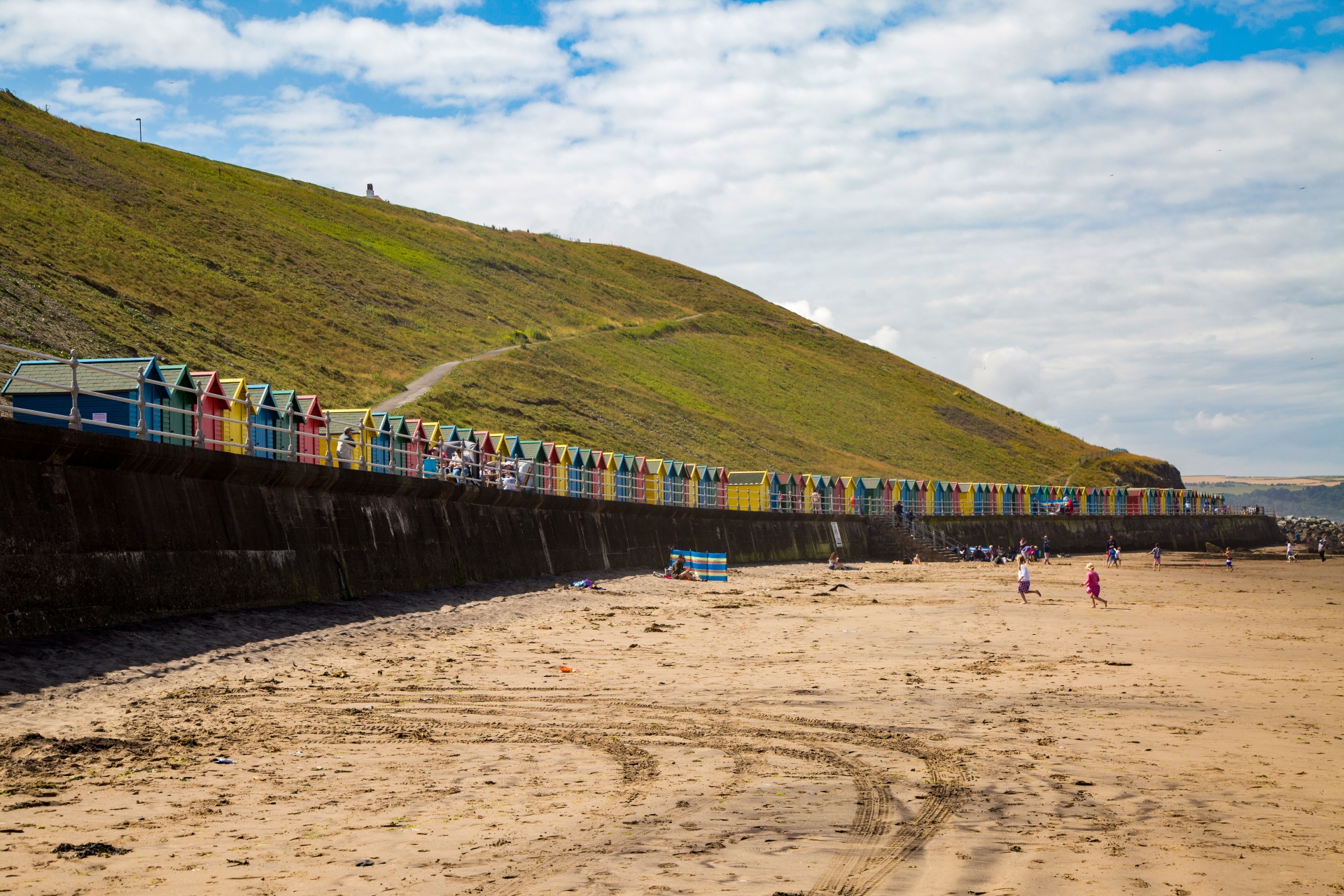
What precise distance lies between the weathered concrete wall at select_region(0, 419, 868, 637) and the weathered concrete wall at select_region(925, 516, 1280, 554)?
49.3 metres

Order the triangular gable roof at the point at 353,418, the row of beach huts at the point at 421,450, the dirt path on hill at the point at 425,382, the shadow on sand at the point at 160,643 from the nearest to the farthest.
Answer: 1. the shadow on sand at the point at 160,643
2. the row of beach huts at the point at 421,450
3. the triangular gable roof at the point at 353,418
4. the dirt path on hill at the point at 425,382

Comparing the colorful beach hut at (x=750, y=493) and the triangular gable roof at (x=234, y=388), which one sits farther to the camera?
the colorful beach hut at (x=750, y=493)

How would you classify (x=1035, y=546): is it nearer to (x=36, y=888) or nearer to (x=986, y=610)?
(x=986, y=610)

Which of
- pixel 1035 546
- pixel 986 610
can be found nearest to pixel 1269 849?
pixel 986 610

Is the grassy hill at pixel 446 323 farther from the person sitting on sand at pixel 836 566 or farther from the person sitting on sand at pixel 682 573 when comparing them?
the person sitting on sand at pixel 836 566

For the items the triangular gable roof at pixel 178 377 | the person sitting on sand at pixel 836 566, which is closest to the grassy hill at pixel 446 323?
the triangular gable roof at pixel 178 377

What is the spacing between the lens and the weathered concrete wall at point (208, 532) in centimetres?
1172

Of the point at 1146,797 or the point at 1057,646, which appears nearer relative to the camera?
the point at 1146,797

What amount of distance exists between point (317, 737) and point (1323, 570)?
52852mm

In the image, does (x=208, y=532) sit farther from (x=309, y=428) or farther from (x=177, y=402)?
(x=309, y=428)

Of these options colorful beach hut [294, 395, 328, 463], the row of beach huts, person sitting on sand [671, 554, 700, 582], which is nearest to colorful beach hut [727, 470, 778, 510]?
the row of beach huts

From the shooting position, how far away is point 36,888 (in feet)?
17.2

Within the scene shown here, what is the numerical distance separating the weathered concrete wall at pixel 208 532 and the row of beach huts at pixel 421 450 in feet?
1.55

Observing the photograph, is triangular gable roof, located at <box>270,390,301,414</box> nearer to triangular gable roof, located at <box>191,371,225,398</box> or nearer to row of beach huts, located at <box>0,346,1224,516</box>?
row of beach huts, located at <box>0,346,1224,516</box>
